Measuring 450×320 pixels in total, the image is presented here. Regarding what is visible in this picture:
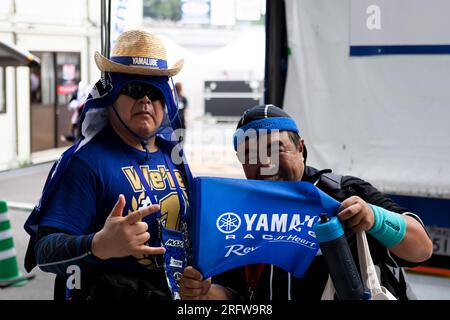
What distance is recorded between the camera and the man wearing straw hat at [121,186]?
7.50 feet

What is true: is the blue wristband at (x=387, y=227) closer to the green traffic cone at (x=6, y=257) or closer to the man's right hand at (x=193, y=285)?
the man's right hand at (x=193, y=285)

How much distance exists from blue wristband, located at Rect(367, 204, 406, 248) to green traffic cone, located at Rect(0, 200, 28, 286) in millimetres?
5262

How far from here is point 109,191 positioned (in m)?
2.37

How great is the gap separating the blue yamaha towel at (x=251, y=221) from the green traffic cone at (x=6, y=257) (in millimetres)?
4952

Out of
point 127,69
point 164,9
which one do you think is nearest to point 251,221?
point 127,69

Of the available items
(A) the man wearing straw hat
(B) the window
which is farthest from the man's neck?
(B) the window

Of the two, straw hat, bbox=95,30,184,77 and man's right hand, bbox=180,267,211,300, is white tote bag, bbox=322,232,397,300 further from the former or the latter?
straw hat, bbox=95,30,184,77

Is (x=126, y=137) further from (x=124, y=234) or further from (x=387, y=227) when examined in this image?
(x=387, y=227)

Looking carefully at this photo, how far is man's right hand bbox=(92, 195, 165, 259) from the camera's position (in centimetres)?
196

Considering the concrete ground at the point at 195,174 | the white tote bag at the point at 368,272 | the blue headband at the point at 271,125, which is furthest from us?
the concrete ground at the point at 195,174

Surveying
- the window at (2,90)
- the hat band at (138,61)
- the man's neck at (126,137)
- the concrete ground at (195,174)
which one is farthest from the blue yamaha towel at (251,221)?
the window at (2,90)
